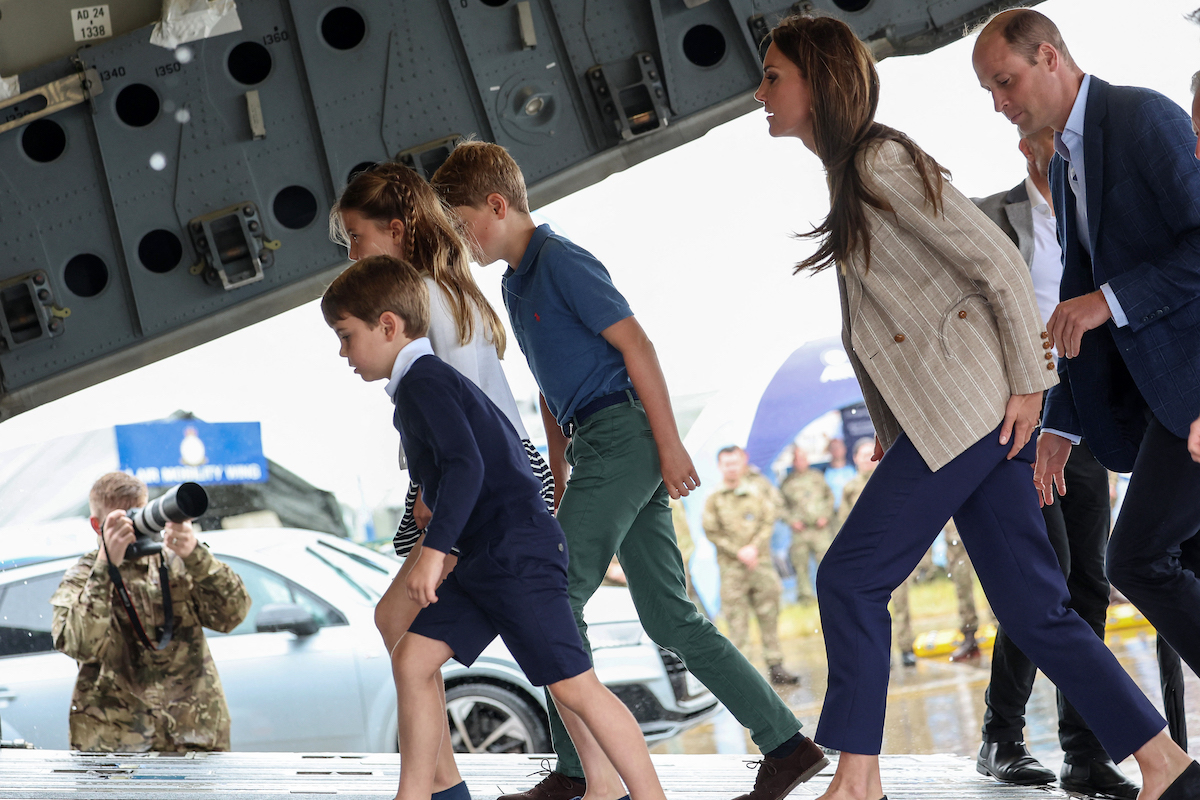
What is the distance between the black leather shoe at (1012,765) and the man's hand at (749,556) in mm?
3491

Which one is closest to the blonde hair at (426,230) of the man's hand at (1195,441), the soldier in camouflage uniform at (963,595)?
the man's hand at (1195,441)

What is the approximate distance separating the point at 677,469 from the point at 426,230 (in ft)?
2.16

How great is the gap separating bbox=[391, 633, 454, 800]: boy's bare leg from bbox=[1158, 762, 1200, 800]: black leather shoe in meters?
1.08

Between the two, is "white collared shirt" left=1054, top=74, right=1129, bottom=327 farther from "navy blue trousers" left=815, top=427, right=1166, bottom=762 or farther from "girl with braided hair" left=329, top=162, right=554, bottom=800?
"girl with braided hair" left=329, top=162, right=554, bottom=800

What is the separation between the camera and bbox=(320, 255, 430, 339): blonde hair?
163 centimetres

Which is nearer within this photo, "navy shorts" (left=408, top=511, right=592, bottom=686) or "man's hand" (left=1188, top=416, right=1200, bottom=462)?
"man's hand" (left=1188, top=416, right=1200, bottom=462)

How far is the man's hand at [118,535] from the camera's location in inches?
125

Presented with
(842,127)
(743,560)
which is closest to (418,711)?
(842,127)

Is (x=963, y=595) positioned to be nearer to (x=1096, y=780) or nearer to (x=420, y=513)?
(x=1096, y=780)

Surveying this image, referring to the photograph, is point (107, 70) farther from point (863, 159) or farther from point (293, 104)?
point (863, 159)

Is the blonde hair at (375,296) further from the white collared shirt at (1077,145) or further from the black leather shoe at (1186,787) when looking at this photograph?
the black leather shoe at (1186,787)

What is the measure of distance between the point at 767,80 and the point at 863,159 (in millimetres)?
224

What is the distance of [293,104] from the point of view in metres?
3.76

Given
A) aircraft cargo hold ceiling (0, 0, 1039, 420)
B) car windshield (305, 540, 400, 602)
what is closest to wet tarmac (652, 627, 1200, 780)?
car windshield (305, 540, 400, 602)
